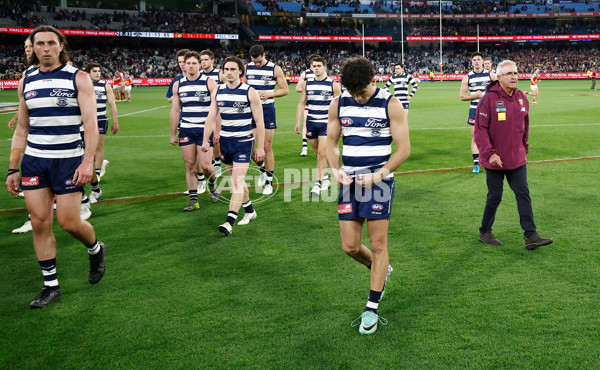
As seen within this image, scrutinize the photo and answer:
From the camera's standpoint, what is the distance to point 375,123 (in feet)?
14.5

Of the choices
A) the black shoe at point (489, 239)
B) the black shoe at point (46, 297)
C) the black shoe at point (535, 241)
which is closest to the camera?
the black shoe at point (46, 297)

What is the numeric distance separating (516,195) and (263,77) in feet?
19.0

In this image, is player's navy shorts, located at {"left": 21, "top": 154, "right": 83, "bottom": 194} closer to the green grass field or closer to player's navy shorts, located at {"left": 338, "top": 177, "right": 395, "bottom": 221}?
the green grass field

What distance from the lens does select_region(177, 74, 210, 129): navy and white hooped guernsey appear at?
8641 mm

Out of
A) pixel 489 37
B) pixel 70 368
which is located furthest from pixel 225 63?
pixel 489 37

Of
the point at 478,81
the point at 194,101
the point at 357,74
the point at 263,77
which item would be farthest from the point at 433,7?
the point at 357,74

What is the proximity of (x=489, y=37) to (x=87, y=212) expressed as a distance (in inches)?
2971

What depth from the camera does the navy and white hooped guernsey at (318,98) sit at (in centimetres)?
Answer: 997

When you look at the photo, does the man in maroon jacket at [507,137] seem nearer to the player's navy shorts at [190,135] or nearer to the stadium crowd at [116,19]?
the player's navy shorts at [190,135]

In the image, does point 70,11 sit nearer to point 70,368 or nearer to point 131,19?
point 131,19

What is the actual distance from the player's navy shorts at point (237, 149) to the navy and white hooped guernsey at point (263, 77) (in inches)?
119

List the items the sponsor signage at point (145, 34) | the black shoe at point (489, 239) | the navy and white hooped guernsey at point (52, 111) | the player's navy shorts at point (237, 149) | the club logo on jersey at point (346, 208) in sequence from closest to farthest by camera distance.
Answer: the club logo on jersey at point (346, 208) < the navy and white hooped guernsey at point (52, 111) < the black shoe at point (489, 239) < the player's navy shorts at point (237, 149) < the sponsor signage at point (145, 34)

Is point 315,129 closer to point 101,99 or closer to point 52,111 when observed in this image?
point 101,99

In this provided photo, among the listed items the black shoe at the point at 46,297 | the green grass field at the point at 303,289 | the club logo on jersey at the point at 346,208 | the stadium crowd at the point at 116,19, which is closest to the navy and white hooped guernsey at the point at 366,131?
the club logo on jersey at the point at 346,208
